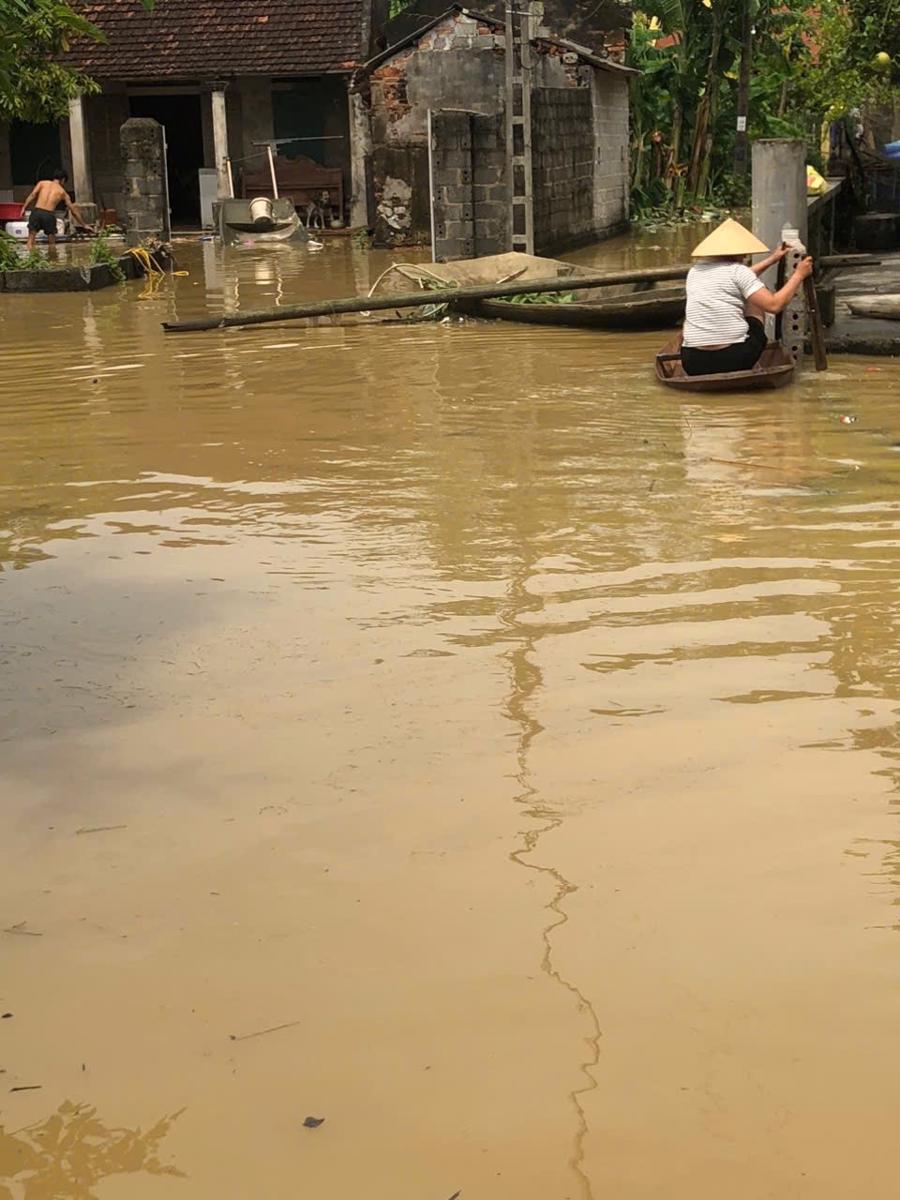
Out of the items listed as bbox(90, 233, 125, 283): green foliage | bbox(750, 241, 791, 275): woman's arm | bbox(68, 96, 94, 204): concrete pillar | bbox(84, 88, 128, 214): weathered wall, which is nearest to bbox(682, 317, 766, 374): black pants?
bbox(750, 241, 791, 275): woman's arm

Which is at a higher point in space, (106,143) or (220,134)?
(106,143)

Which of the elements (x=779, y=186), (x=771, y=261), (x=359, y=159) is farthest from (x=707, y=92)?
(x=771, y=261)

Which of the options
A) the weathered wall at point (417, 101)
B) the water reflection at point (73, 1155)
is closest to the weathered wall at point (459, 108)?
Answer: the weathered wall at point (417, 101)

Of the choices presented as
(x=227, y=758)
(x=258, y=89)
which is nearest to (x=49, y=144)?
(x=258, y=89)

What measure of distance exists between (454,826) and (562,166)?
18.7 m

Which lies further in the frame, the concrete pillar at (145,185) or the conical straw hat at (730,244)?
the concrete pillar at (145,185)

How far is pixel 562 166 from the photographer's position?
21656 mm

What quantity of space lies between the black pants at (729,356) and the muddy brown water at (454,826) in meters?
1.73

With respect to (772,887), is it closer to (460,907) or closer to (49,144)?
(460,907)

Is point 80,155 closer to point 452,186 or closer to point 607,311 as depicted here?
point 452,186

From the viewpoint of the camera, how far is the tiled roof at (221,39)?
86.3 ft

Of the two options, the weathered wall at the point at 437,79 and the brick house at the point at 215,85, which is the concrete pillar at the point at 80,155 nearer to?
the brick house at the point at 215,85

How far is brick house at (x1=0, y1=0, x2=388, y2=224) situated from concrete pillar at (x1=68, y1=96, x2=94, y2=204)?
0.07 ft

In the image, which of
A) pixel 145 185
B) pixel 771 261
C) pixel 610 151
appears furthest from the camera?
pixel 610 151
